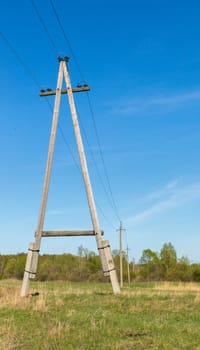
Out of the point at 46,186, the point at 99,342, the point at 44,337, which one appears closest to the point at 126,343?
the point at 99,342

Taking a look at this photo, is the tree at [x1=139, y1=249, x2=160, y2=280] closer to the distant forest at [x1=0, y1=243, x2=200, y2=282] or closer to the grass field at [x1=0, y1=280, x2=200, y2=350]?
the distant forest at [x1=0, y1=243, x2=200, y2=282]

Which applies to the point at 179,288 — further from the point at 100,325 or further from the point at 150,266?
the point at 150,266

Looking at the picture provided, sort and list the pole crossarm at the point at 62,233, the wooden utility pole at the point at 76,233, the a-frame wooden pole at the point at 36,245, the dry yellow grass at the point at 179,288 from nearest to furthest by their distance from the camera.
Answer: the wooden utility pole at the point at 76,233 → the a-frame wooden pole at the point at 36,245 → the pole crossarm at the point at 62,233 → the dry yellow grass at the point at 179,288

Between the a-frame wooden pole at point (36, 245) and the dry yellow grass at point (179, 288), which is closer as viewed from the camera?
the a-frame wooden pole at point (36, 245)

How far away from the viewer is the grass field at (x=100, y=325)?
257 inches

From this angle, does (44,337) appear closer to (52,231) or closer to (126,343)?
(126,343)

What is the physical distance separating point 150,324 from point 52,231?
7342 mm

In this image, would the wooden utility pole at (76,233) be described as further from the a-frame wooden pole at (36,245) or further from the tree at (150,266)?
the tree at (150,266)

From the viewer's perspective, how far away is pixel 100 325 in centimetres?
824

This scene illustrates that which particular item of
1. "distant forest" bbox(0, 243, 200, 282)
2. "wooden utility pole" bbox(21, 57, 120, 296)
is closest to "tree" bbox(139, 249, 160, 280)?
"distant forest" bbox(0, 243, 200, 282)

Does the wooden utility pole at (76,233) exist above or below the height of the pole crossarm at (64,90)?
below

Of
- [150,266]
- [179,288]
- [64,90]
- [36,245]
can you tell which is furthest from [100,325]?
[150,266]

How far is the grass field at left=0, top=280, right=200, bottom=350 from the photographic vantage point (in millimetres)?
6531

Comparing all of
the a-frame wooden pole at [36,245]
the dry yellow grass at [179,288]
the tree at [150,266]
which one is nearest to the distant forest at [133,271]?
the tree at [150,266]
